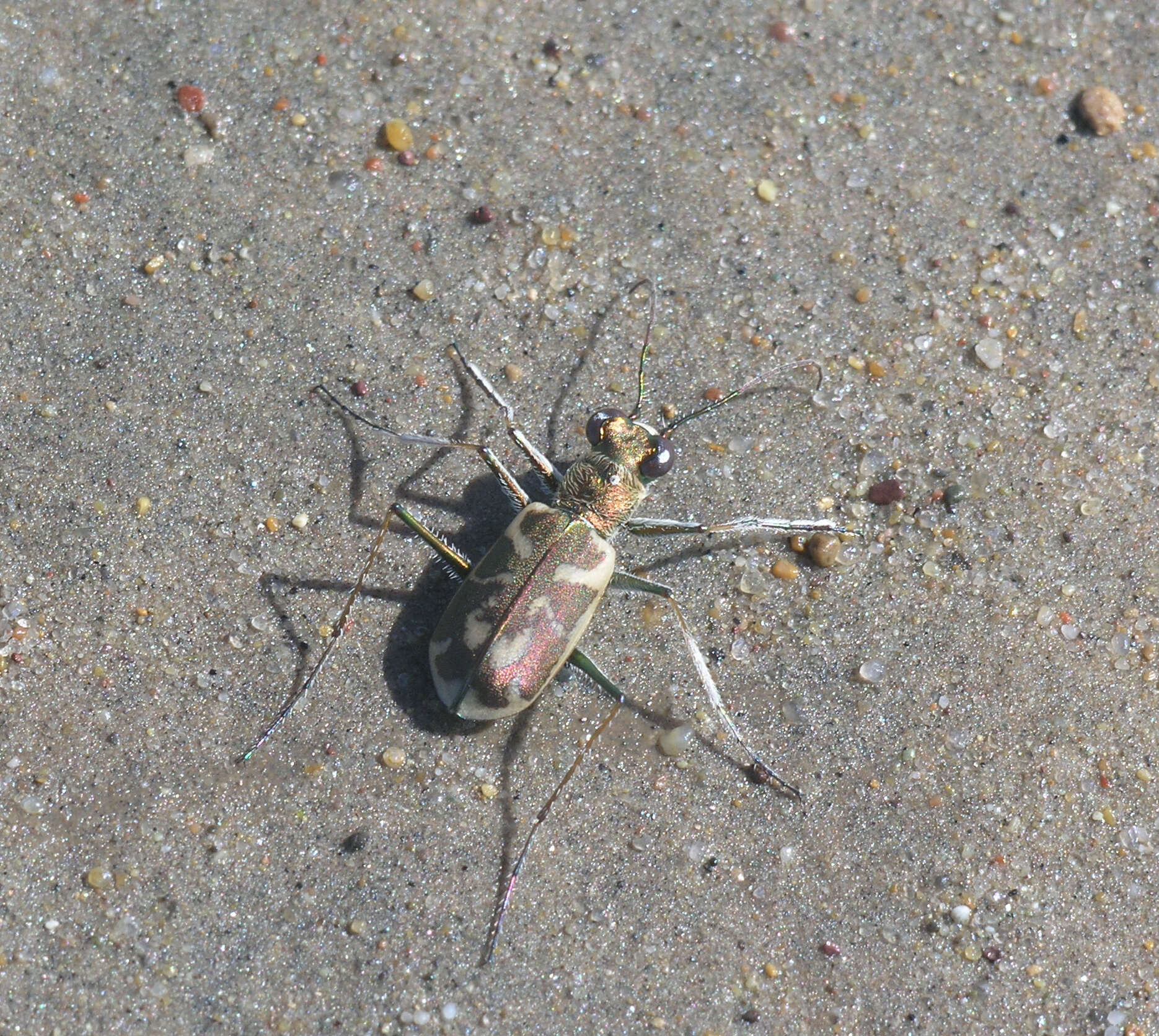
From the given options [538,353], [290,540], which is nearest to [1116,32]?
[538,353]

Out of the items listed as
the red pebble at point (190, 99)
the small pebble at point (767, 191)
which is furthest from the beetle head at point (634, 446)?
the red pebble at point (190, 99)

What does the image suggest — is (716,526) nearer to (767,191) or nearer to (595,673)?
(595,673)

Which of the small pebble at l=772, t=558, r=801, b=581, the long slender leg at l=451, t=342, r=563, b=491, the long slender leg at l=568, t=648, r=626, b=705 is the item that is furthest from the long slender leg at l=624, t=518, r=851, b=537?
the long slender leg at l=568, t=648, r=626, b=705

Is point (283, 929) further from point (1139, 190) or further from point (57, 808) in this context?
point (1139, 190)

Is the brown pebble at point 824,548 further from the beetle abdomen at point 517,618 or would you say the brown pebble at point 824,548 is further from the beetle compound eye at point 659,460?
the beetle abdomen at point 517,618

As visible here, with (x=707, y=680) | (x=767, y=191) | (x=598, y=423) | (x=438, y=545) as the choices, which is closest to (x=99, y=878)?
(x=438, y=545)
